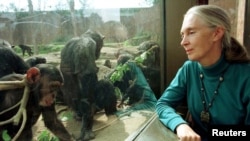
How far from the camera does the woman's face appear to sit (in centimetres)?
99

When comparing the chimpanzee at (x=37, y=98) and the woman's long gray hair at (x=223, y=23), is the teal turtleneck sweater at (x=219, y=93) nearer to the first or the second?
the woman's long gray hair at (x=223, y=23)

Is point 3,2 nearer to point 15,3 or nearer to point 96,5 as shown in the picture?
point 15,3

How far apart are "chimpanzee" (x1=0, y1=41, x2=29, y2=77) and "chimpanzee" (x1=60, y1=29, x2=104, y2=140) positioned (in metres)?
0.25

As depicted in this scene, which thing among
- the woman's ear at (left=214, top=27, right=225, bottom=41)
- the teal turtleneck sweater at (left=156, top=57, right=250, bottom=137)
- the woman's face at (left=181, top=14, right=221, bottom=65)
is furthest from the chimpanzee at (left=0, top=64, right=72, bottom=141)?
the woman's ear at (left=214, top=27, right=225, bottom=41)

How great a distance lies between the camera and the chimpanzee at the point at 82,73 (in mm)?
1447

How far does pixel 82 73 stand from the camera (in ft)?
5.07

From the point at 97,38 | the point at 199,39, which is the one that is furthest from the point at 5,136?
the point at 199,39

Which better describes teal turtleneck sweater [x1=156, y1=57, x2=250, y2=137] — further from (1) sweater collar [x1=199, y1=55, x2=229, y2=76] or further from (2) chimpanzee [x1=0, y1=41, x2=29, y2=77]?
(2) chimpanzee [x1=0, y1=41, x2=29, y2=77]

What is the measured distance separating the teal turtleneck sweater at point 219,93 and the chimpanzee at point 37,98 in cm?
56

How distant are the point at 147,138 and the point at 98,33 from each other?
805 mm

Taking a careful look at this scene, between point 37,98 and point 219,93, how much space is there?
81 centimetres

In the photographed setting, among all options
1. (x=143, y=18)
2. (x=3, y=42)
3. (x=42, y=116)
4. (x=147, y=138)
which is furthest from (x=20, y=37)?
(x=143, y=18)

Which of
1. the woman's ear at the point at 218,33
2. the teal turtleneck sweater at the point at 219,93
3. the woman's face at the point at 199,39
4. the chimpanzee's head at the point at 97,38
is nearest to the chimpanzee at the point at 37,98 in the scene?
the chimpanzee's head at the point at 97,38

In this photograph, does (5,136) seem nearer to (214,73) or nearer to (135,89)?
(214,73)
